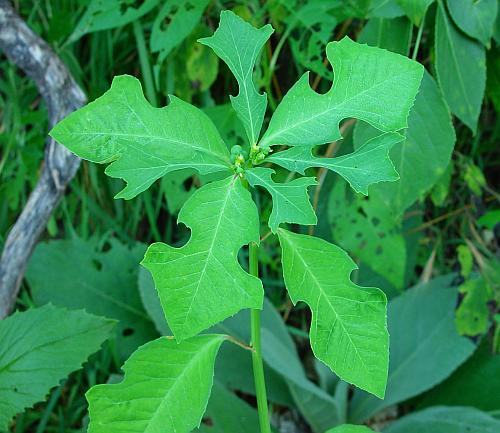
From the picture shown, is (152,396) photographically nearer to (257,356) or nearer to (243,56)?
(257,356)

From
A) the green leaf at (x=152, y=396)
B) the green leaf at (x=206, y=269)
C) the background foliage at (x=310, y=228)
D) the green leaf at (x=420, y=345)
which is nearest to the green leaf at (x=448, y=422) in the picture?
the background foliage at (x=310, y=228)

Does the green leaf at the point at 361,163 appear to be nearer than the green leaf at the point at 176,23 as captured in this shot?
Yes

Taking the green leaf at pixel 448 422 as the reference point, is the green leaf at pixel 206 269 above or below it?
above

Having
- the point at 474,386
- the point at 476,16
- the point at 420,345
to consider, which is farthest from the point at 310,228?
the point at 476,16

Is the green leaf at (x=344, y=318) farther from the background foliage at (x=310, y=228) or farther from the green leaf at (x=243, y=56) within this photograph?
the background foliage at (x=310, y=228)

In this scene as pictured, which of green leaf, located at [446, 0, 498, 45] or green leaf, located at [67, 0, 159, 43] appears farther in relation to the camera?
green leaf, located at [67, 0, 159, 43]

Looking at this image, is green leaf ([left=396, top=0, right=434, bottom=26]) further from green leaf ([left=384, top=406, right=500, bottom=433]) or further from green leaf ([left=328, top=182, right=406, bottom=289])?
green leaf ([left=384, top=406, right=500, bottom=433])

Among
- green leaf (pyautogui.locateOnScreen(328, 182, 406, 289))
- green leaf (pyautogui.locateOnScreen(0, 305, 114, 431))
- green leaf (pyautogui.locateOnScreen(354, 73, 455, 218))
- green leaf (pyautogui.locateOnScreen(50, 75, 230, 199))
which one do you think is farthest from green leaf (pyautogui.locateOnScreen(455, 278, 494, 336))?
green leaf (pyautogui.locateOnScreen(50, 75, 230, 199))

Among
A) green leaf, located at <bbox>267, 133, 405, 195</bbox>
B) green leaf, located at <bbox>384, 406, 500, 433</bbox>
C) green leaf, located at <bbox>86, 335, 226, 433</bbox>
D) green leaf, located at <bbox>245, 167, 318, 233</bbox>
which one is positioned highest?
green leaf, located at <bbox>267, 133, 405, 195</bbox>
